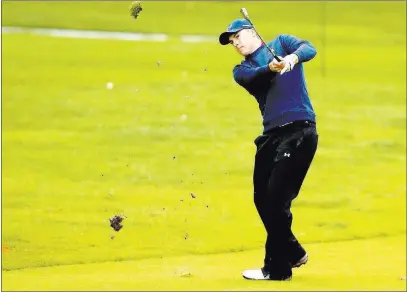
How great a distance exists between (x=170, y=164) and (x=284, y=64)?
17.3ft

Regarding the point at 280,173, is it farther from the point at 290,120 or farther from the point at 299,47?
the point at 299,47

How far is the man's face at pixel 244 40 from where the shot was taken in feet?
15.0

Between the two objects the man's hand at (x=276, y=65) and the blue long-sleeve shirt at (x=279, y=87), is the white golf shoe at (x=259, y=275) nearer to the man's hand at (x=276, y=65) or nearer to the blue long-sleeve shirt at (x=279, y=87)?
the blue long-sleeve shirt at (x=279, y=87)

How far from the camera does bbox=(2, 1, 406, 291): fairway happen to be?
6621mm

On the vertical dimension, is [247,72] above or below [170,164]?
below

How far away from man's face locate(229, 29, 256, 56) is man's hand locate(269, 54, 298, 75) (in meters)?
0.17

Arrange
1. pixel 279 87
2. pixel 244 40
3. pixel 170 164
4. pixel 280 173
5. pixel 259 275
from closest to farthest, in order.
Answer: pixel 244 40 < pixel 279 87 < pixel 280 173 < pixel 259 275 < pixel 170 164

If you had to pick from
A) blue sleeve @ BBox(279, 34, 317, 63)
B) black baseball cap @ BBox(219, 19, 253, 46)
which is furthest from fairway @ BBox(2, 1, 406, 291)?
black baseball cap @ BBox(219, 19, 253, 46)

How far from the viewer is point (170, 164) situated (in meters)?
9.66

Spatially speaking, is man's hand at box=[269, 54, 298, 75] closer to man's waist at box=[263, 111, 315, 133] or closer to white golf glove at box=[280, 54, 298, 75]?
white golf glove at box=[280, 54, 298, 75]

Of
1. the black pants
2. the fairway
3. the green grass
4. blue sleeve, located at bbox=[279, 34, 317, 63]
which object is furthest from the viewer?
the fairway

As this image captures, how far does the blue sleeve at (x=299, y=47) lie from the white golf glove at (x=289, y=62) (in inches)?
2.6

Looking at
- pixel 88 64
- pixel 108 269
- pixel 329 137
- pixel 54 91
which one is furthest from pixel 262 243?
pixel 88 64

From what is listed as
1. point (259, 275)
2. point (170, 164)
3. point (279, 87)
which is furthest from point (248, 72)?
point (170, 164)
